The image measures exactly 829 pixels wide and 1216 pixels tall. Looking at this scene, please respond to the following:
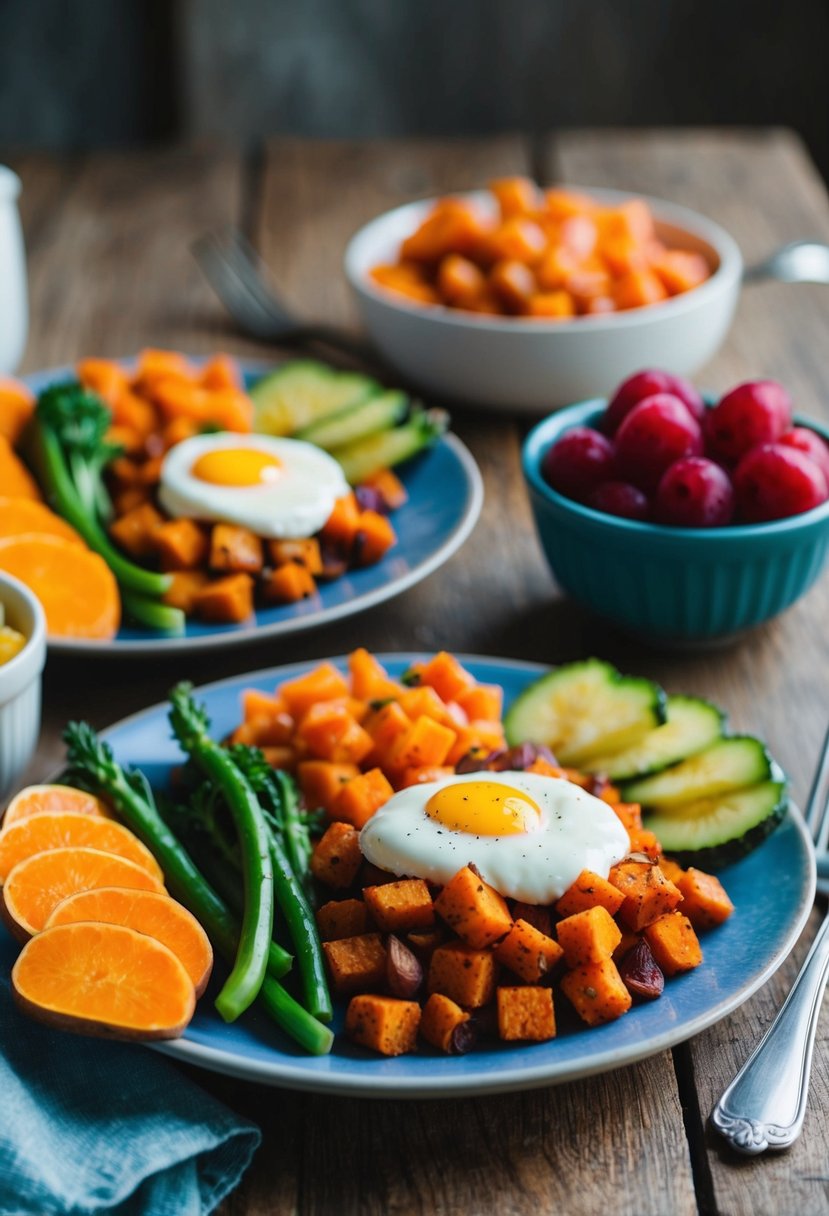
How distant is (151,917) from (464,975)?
334mm

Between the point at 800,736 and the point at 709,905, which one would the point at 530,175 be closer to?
the point at 800,736

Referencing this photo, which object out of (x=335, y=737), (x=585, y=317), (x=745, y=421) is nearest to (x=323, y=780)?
(x=335, y=737)

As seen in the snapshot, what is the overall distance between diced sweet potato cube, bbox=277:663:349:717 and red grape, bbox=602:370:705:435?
0.76 meters

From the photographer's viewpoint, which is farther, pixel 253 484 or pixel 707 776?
pixel 253 484

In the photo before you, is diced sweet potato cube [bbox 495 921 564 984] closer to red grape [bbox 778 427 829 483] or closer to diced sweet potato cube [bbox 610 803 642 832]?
diced sweet potato cube [bbox 610 803 642 832]

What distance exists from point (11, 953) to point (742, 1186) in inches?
31.7

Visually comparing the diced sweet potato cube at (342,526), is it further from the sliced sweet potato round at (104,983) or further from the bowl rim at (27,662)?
the sliced sweet potato round at (104,983)

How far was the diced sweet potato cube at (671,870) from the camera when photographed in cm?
167

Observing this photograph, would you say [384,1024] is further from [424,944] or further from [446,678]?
[446,678]

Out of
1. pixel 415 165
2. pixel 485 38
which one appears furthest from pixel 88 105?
pixel 415 165

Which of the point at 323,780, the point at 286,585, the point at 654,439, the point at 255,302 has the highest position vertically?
the point at 654,439

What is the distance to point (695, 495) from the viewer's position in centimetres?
221

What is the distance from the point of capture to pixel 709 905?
1.63m

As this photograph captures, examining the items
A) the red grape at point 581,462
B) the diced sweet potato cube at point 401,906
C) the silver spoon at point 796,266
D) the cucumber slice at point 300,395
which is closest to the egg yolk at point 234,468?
the cucumber slice at point 300,395
